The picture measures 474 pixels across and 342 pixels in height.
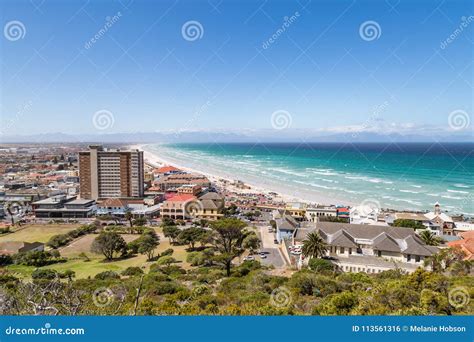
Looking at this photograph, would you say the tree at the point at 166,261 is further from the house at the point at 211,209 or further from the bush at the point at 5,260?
the house at the point at 211,209

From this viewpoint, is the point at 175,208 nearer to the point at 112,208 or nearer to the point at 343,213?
the point at 112,208

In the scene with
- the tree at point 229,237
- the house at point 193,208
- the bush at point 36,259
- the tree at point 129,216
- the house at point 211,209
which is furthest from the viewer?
the house at point 193,208

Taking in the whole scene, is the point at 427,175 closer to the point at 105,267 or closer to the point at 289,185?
the point at 289,185

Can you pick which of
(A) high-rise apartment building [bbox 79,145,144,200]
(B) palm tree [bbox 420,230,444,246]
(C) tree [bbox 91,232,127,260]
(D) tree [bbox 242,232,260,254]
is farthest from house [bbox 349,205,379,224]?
(A) high-rise apartment building [bbox 79,145,144,200]

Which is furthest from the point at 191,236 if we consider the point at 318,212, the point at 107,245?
the point at 318,212

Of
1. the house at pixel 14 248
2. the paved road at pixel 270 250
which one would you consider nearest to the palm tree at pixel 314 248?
the paved road at pixel 270 250

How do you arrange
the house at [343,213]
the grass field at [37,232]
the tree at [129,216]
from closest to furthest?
the grass field at [37,232]
the house at [343,213]
the tree at [129,216]

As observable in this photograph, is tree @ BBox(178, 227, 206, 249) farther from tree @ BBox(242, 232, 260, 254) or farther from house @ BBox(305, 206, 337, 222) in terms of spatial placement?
house @ BBox(305, 206, 337, 222)
